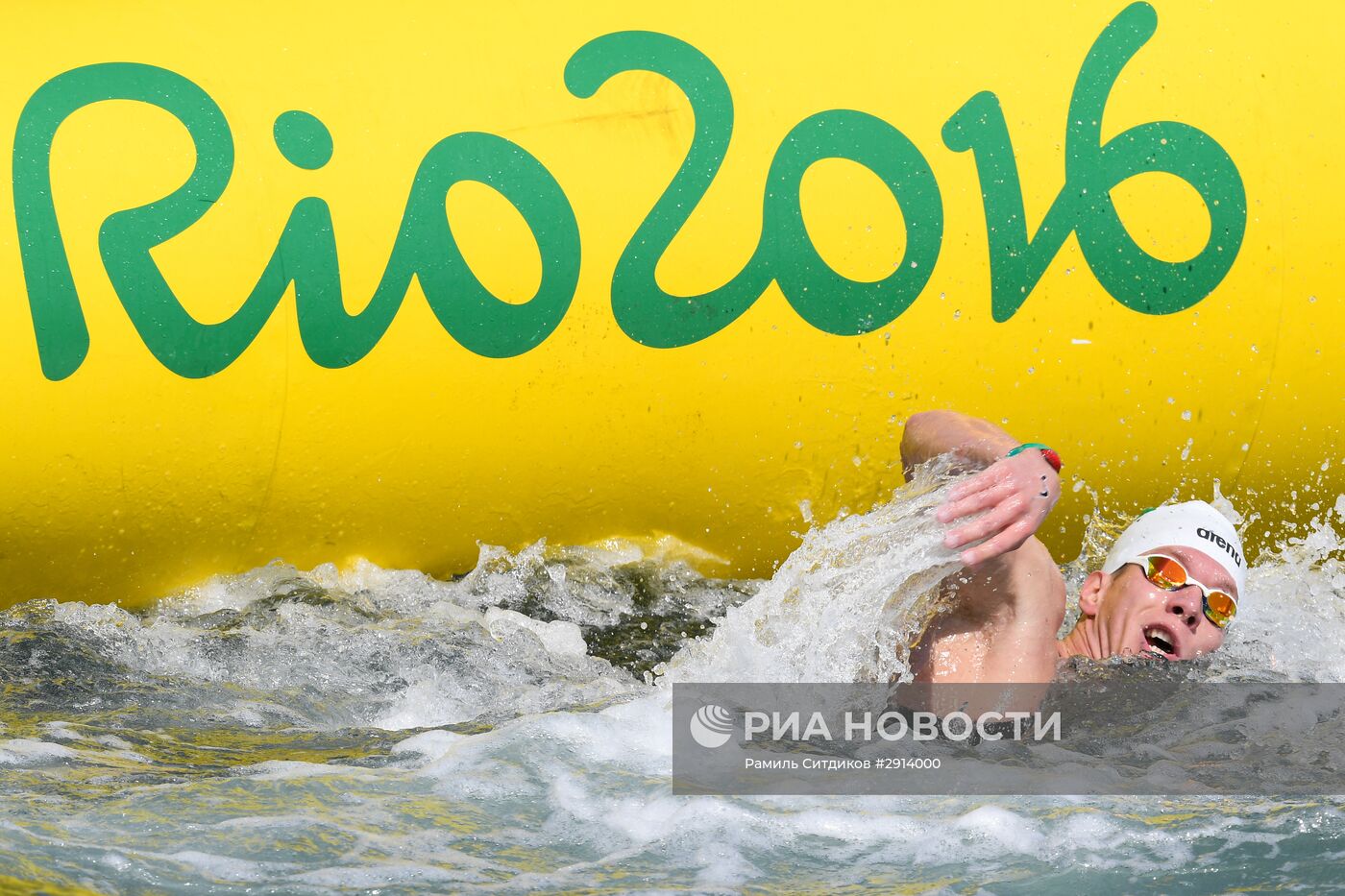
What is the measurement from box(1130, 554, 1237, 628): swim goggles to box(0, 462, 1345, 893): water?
0.47 feet

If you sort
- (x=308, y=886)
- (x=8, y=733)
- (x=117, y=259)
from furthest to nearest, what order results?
1. (x=117, y=259)
2. (x=8, y=733)
3. (x=308, y=886)

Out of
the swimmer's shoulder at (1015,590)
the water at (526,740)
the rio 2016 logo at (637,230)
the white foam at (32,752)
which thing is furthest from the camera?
the rio 2016 logo at (637,230)

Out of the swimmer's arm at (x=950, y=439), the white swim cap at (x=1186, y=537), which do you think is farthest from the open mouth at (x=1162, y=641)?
the swimmer's arm at (x=950, y=439)

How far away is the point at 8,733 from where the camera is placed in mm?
2725

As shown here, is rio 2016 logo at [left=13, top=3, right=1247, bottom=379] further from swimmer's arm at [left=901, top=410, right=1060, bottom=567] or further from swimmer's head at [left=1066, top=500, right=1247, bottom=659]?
swimmer's arm at [left=901, top=410, right=1060, bottom=567]

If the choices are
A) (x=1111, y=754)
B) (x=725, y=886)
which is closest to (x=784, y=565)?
(x=1111, y=754)

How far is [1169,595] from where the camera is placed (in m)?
3.24

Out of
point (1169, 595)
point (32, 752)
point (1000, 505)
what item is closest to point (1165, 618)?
point (1169, 595)

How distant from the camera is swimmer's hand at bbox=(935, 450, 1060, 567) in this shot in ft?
8.55

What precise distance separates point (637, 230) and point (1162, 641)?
1.42m

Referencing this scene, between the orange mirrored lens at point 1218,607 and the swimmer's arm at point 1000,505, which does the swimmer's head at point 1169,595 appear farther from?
the swimmer's arm at point 1000,505

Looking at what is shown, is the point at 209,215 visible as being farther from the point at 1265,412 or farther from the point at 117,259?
the point at 1265,412

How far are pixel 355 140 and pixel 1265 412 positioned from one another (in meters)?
2.13

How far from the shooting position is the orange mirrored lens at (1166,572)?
10.6 feet
